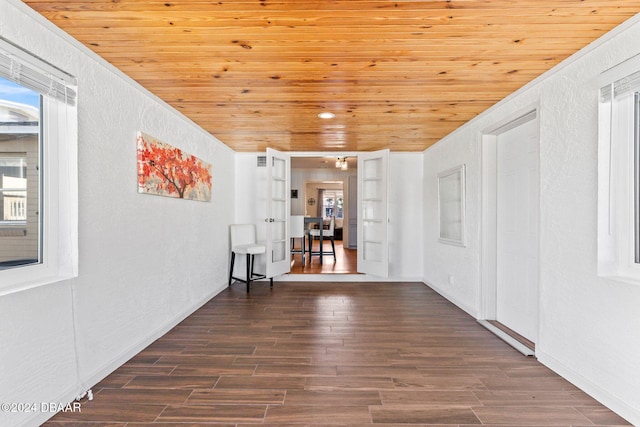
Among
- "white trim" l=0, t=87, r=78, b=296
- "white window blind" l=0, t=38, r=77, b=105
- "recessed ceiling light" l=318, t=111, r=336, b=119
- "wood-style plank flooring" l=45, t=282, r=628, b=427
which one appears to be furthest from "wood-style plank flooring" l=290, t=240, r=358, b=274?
"white window blind" l=0, t=38, r=77, b=105

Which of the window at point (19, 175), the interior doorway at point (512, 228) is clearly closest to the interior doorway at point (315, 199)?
the interior doorway at point (512, 228)

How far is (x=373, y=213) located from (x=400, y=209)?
513mm

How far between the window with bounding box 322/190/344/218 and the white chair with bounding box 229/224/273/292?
9319mm

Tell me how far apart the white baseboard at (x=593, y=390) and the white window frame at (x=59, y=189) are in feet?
10.3

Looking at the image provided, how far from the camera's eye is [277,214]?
533cm

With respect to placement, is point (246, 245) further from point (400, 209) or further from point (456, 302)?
point (456, 302)

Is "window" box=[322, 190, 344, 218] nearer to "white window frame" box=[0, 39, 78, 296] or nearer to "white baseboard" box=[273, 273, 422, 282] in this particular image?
"white baseboard" box=[273, 273, 422, 282]

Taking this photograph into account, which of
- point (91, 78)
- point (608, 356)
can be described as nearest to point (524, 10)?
point (608, 356)

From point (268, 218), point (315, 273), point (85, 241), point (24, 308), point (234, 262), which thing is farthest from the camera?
point (315, 273)

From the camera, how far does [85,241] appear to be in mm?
2098

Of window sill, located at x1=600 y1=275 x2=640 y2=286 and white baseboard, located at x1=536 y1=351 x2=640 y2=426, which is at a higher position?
window sill, located at x1=600 y1=275 x2=640 y2=286

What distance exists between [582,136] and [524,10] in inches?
38.1

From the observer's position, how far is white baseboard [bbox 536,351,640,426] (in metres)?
1.83

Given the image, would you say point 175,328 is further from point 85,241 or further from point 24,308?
point 24,308
